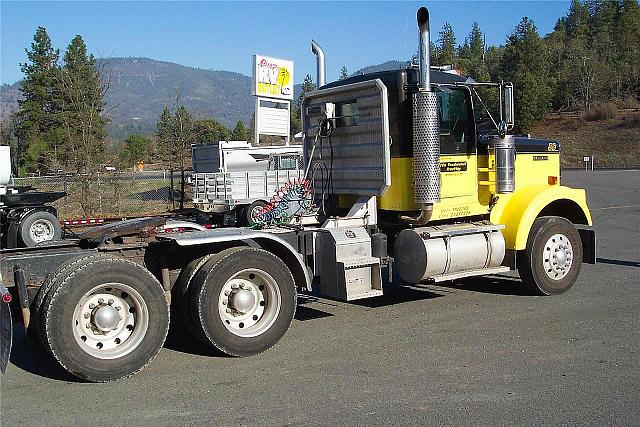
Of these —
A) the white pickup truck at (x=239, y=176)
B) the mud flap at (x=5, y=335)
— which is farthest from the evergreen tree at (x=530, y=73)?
the mud flap at (x=5, y=335)

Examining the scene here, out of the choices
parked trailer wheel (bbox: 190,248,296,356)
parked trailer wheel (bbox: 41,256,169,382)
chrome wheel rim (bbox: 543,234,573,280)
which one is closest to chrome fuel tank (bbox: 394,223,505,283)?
chrome wheel rim (bbox: 543,234,573,280)

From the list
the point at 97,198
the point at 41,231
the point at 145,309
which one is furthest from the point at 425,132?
the point at 97,198

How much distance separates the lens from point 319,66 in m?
10.3

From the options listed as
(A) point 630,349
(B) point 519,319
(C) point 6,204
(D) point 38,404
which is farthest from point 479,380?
(C) point 6,204

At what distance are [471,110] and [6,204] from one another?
12.0 meters

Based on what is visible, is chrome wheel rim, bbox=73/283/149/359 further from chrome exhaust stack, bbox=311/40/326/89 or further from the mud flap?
chrome exhaust stack, bbox=311/40/326/89

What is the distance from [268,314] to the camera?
23.2 ft

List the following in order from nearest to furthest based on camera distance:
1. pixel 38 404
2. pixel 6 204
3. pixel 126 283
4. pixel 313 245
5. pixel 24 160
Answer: pixel 38 404
pixel 126 283
pixel 313 245
pixel 6 204
pixel 24 160

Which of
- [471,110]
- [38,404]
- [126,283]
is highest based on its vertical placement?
[471,110]

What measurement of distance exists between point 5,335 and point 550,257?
22.0ft

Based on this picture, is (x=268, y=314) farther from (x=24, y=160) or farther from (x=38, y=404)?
(x=24, y=160)

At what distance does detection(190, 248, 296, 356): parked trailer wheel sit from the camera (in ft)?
21.8

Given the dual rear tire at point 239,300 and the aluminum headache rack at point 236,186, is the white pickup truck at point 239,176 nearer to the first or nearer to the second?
the aluminum headache rack at point 236,186

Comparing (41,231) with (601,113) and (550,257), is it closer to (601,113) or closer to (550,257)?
(550,257)
